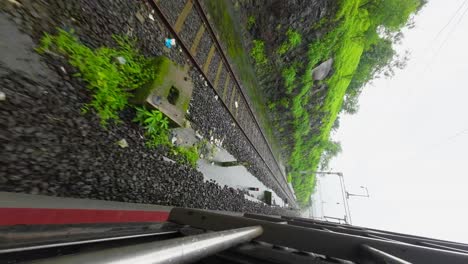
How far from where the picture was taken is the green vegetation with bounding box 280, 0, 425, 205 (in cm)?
607

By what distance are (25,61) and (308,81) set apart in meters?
6.82

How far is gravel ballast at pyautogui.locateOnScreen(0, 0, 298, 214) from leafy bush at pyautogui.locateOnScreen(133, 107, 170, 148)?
0.24 ft

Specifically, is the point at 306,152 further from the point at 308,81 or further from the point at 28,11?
the point at 28,11

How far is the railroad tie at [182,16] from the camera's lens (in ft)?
8.91

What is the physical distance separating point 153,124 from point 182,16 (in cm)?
173

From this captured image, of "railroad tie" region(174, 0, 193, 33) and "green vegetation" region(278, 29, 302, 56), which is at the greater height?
"green vegetation" region(278, 29, 302, 56)

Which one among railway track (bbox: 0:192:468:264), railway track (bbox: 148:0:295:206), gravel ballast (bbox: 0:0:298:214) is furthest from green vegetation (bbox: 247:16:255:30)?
railway track (bbox: 0:192:468:264)

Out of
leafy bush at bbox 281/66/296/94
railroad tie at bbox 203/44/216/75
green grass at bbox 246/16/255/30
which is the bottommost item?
railroad tie at bbox 203/44/216/75

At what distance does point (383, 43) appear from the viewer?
32.8ft

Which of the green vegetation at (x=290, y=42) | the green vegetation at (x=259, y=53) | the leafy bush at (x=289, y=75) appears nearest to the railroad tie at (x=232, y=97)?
the green vegetation at (x=259, y=53)

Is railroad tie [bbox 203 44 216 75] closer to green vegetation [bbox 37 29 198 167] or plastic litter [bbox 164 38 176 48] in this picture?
plastic litter [bbox 164 38 176 48]

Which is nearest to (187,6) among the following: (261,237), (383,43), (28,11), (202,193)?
(28,11)

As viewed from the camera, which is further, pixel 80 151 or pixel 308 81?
pixel 308 81

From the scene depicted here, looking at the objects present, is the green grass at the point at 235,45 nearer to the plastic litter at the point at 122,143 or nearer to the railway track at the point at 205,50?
the railway track at the point at 205,50
